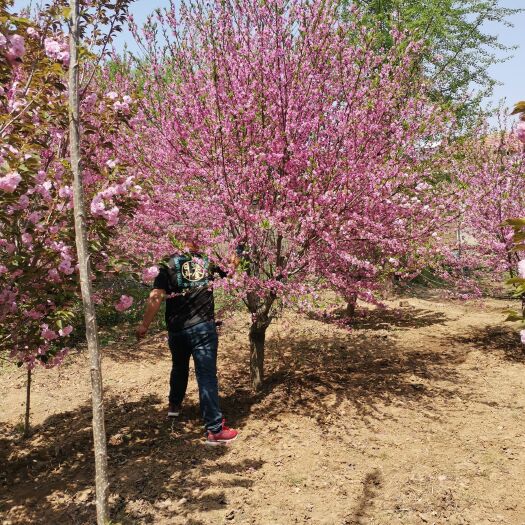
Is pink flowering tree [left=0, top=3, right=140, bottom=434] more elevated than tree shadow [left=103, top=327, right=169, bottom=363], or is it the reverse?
pink flowering tree [left=0, top=3, right=140, bottom=434]

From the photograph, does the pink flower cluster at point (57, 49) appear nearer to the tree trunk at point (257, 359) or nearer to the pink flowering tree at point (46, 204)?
the pink flowering tree at point (46, 204)

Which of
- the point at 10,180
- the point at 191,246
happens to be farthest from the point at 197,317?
the point at 10,180

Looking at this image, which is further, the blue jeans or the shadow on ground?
the blue jeans

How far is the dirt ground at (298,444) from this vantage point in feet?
10.9

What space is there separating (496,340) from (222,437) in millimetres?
5969

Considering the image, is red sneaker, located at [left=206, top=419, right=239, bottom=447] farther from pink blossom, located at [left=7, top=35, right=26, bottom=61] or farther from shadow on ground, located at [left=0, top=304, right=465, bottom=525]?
pink blossom, located at [left=7, top=35, right=26, bottom=61]

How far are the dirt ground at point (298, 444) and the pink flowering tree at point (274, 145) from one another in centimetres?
148

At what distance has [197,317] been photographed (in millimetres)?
4406

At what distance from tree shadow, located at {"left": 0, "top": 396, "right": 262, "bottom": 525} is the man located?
0.28 m

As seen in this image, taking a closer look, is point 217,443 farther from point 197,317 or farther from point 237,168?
point 237,168

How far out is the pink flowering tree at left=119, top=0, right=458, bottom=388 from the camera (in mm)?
4371

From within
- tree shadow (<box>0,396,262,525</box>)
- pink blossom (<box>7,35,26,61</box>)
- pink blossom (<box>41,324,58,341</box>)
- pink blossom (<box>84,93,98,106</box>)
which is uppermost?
pink blossom (<box>84,93,98,106</box>)

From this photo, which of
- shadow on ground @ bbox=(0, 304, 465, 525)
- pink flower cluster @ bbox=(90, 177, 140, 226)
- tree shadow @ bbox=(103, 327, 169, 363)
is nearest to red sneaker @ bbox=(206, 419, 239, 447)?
shadow on ground @ bbox=(0, 304, 465, 525)

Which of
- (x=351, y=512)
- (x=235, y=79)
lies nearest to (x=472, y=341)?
(x=351, y=512)
